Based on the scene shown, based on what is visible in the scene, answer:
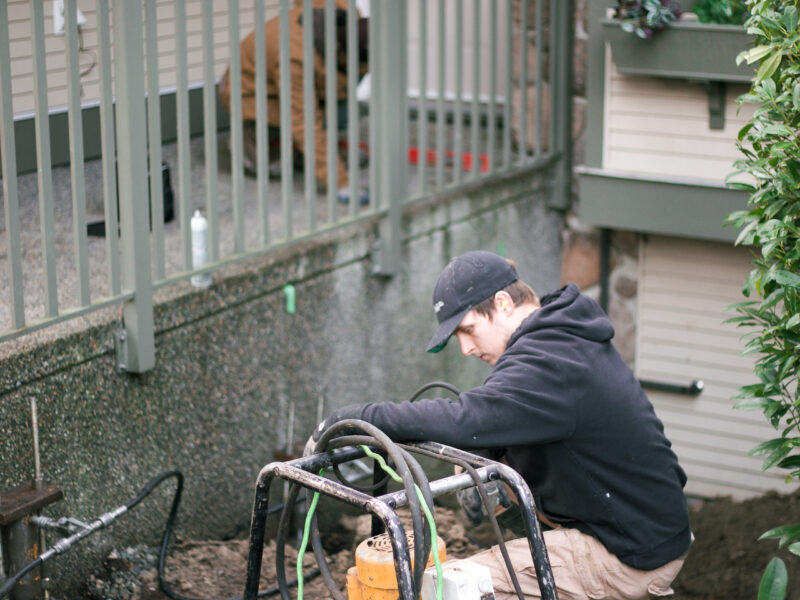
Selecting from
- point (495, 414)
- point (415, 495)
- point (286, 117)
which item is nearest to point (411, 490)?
point (415, 495)

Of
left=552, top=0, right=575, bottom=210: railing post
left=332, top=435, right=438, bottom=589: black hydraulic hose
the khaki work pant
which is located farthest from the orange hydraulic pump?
left=552, top=0, right=575, bottom=210: railing post

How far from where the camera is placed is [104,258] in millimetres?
5113

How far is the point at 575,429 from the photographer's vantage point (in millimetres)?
3137

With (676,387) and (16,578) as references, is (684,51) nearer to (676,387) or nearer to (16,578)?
(676,387)

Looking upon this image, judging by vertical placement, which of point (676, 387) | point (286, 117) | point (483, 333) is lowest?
point (676, 387)

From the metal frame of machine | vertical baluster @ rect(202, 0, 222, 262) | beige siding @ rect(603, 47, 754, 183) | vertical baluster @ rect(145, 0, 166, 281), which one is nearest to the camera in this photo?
the metal frame of machine

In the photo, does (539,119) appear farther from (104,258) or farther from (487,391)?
(487,391)

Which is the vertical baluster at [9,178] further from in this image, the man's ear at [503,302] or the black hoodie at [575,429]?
the man's ear at [503,302]

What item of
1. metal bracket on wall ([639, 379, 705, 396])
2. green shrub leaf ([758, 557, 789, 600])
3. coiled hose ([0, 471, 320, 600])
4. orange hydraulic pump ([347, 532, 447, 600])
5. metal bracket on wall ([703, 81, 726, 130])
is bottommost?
metal bracket on wall ([639, 379, 705, 396])

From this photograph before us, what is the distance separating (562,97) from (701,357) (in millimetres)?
1913

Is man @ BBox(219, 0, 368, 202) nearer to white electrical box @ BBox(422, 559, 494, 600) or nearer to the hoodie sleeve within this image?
the hoodie sleeve

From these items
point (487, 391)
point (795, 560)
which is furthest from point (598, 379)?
point (795, 560)

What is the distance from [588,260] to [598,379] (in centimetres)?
430

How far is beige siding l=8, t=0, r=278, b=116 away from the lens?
5.47 metres
